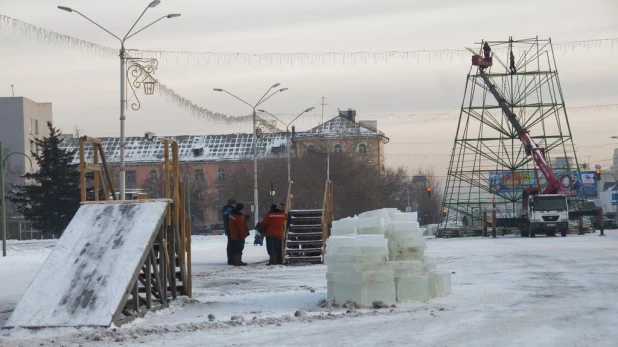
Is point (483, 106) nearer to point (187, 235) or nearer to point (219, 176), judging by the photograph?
point (187, 235)

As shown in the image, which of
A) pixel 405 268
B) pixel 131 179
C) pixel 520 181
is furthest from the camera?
pixel 131 179

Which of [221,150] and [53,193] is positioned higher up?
[221,150]

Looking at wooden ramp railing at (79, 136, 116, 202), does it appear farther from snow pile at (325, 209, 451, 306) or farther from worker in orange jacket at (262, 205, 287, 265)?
worker in orange jacket at (262, 205, 287, 265)

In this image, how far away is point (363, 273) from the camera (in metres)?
14.9

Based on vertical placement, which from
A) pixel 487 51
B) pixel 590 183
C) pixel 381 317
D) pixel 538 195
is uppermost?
pixel 487 51

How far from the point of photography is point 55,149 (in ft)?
215

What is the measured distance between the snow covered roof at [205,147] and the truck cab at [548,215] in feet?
197

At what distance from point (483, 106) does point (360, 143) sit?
4323cm

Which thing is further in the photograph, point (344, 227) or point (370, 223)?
point (344, 227)

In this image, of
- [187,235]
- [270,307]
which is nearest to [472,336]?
[270,307]

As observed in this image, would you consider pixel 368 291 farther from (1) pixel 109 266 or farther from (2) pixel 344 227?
(1) pixel 109 266

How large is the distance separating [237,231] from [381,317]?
15259 mm

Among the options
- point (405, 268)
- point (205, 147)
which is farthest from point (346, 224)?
point (205, 147)

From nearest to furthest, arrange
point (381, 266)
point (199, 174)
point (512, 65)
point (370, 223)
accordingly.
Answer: point (381, 266)
point (370, 223)
point (512, 65)
point (199, 174)
